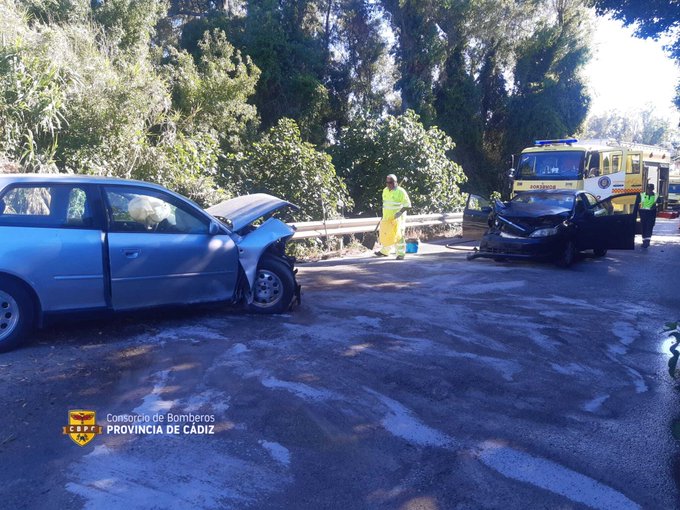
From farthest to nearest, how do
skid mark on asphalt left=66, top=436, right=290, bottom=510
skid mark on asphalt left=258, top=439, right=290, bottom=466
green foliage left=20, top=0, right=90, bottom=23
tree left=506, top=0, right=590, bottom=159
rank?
tree left=506, top=0, right=590, bottom=159
green foliage left=20, top=0, right=90, bottom=23
skid mark on asphalt left=258, top=439, right=290, bottom=466
skid mark on asphalt left=66, top=436, right=290, bottom=510

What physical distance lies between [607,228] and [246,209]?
27.5 feet

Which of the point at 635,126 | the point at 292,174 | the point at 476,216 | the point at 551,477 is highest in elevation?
the point at 635,126

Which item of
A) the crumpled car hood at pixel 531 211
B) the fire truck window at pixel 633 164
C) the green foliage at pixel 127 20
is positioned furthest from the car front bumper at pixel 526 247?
the green foliage at pixel 127 20

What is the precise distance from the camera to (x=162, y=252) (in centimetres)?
627

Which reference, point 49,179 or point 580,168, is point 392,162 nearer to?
point 580,168

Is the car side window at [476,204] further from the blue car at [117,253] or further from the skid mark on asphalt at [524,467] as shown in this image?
the skid mark on asphalt at [524,467]

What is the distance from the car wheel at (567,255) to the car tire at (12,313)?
9.37m

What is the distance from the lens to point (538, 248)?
455 inches

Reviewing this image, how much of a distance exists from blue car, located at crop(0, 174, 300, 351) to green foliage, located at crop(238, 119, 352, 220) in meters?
6.99

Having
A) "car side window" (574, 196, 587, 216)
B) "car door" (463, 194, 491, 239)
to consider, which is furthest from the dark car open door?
"car door" (463, 194, 491, 239)

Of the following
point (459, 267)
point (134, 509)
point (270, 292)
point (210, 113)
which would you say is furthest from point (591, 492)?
point (210, 113)

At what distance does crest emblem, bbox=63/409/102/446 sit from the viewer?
4.09 meters

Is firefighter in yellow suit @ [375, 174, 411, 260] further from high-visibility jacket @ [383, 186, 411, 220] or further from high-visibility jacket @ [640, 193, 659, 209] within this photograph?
high-visibility jacket @ [640, 193, 659, 209]

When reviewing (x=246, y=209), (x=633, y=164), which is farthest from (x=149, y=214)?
(x=633, y=164)
